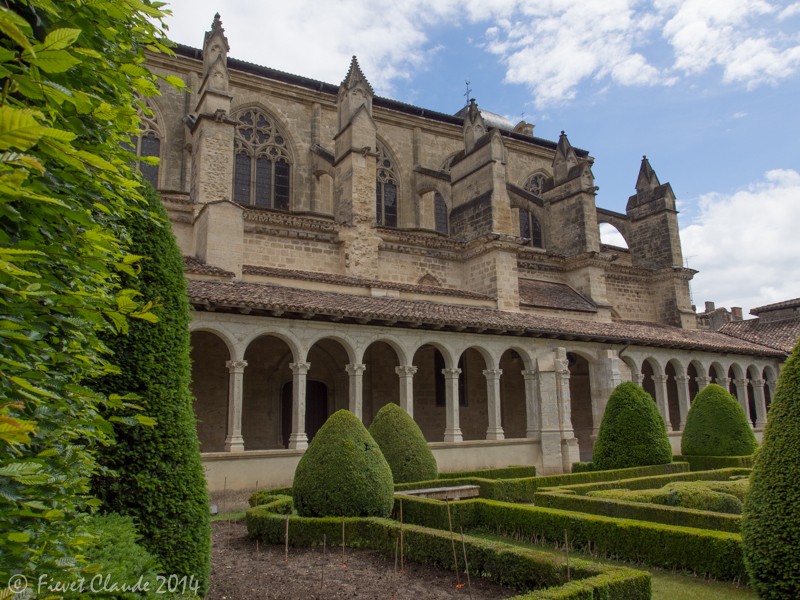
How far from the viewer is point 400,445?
1116cm

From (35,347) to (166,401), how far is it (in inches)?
114

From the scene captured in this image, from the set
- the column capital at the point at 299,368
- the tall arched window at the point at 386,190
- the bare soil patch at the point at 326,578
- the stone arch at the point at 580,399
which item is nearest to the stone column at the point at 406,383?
the column capital at the point at 299,368

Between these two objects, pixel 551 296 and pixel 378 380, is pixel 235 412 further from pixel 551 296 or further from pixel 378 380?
pixel 551 296

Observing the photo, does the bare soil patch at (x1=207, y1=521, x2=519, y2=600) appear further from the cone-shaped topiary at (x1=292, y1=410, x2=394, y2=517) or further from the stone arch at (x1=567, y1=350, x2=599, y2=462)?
the stone arch at (x1=567, y1=350, x2=599, y2=462)

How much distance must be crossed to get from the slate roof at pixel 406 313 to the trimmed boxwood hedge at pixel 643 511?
606 centimetres

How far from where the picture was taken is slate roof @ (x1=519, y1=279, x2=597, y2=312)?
21.3 m

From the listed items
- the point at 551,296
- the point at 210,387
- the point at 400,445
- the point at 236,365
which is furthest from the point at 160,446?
the point at 551,296

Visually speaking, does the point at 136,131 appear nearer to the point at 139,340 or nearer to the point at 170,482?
the point at 139,340

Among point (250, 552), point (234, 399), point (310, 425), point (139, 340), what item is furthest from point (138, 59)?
point (310, 425)

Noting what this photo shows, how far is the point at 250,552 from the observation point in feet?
24.6

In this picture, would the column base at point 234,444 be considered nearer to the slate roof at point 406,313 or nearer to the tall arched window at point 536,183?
the slate roof at point 406,313

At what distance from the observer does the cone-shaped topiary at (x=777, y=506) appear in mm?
4832

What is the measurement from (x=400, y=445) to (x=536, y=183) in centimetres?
2091

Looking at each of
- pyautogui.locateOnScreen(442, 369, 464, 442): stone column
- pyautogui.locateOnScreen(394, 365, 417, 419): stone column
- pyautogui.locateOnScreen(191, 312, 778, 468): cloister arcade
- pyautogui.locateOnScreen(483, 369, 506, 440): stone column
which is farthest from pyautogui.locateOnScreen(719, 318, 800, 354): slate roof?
pyautogui.locateOnScreen(394, 365, 417, 419): stone column
